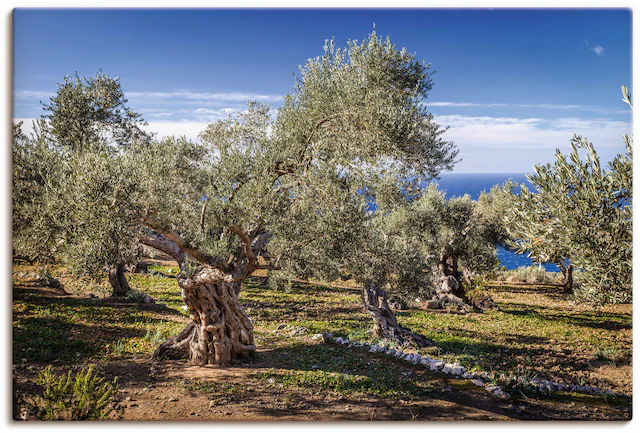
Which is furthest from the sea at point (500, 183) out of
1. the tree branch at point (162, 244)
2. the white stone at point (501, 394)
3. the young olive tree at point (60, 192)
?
the young olive tree at point (60, 192)

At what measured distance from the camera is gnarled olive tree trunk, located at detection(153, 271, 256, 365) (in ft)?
33.4

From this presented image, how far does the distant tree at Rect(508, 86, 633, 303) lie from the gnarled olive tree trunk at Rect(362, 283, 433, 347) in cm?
746

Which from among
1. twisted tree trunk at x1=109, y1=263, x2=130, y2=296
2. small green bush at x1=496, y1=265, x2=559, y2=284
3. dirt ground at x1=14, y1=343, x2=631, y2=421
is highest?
twisted tree trunk at x1=109, y1=263, x2=130, y2=296

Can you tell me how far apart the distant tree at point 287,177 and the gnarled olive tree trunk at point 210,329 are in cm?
3

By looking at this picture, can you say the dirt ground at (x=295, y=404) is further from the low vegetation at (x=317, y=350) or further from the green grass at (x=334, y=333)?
the green grass at (x=334, y=333)

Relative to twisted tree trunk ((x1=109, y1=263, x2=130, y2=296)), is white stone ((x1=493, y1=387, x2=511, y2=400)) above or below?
below

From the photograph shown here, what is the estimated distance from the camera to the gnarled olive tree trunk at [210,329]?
33.4 feet

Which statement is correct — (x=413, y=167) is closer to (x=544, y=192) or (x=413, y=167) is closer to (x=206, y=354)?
(x=544, y=192)

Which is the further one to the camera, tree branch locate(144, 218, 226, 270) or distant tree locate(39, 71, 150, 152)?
distant tree locate(39, 71, 150, 152)

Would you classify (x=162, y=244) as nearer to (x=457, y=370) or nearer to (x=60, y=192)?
(x=60, y=192)

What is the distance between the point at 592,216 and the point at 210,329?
8.61 m

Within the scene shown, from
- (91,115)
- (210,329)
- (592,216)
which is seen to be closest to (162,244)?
(210,329)

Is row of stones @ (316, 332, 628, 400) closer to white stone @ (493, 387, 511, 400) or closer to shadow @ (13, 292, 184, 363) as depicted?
white stone @ (493, 387, 511, 400)

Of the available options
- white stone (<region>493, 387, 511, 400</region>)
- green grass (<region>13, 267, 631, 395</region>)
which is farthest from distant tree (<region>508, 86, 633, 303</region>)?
green grass (<region>13, 267, 631, 395</region>)
